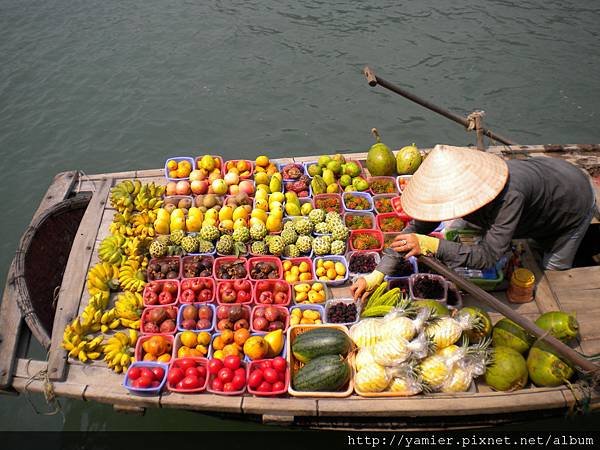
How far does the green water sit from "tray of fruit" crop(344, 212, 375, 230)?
454 cm

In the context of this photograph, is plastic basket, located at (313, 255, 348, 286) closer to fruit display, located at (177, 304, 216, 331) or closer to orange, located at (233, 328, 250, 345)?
orange, located at (233, 328, 250, 345)

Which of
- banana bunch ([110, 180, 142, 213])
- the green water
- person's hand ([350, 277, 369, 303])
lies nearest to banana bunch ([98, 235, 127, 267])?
banana bunch ([110, 180, 142, 213])

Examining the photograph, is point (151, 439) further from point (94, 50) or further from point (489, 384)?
point (94, 50)

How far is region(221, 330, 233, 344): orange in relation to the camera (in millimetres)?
4570

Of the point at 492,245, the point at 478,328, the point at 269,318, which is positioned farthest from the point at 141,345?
the point at 492,245

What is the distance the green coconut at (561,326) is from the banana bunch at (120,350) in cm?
426

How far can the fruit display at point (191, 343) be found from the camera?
14.9 ft

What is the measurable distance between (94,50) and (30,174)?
5065 millimetres

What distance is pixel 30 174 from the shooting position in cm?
988

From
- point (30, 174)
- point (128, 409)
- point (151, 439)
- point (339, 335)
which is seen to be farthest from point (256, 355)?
point (30, 174)

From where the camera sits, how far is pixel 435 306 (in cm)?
448

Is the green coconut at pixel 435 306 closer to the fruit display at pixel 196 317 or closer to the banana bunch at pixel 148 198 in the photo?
the fruit display at pixel 196 317

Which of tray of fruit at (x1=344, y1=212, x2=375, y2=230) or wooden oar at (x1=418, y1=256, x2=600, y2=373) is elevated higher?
wooden oar at (x1=418, y1=256, x2=600, y2=373)

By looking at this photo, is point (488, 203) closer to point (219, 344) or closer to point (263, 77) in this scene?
point (219, 344)
